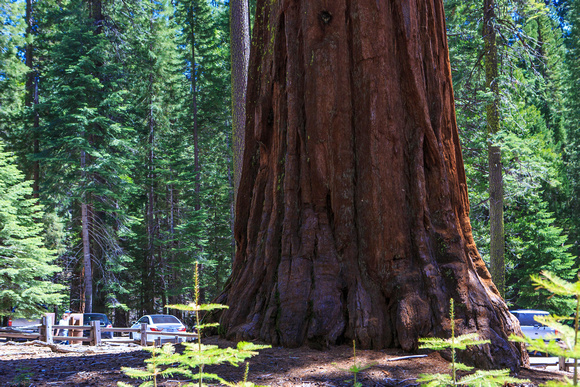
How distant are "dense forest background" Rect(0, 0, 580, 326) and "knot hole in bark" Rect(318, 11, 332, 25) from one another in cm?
1134

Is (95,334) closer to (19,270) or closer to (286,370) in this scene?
(19,270)

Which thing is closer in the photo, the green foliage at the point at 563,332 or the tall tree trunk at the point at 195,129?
the green foliage at the point at 563,332

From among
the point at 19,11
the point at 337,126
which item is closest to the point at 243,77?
the point at 337,126

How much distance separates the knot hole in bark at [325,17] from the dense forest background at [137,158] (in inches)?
447

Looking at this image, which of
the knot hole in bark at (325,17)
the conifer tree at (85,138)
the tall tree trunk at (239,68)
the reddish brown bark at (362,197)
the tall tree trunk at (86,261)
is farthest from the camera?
the conifer tree at (85,138)

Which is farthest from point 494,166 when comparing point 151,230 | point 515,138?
point 151,230

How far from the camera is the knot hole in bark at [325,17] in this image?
576cm

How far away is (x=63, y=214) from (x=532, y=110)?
29.6 meters

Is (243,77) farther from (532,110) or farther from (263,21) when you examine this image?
(532,110)

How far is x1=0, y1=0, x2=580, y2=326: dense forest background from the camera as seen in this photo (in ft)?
61.6

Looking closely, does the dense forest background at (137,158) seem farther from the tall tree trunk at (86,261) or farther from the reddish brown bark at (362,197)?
the reddish brown bark at (362,197)

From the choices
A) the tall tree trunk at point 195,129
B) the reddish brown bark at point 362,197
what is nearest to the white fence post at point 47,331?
the reddish brown bark at point 362,197

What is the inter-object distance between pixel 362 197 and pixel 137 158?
26.5 m

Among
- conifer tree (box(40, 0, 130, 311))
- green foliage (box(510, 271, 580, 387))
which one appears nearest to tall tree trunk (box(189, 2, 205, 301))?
conifer tree (box(40, 0, 130, 311))
